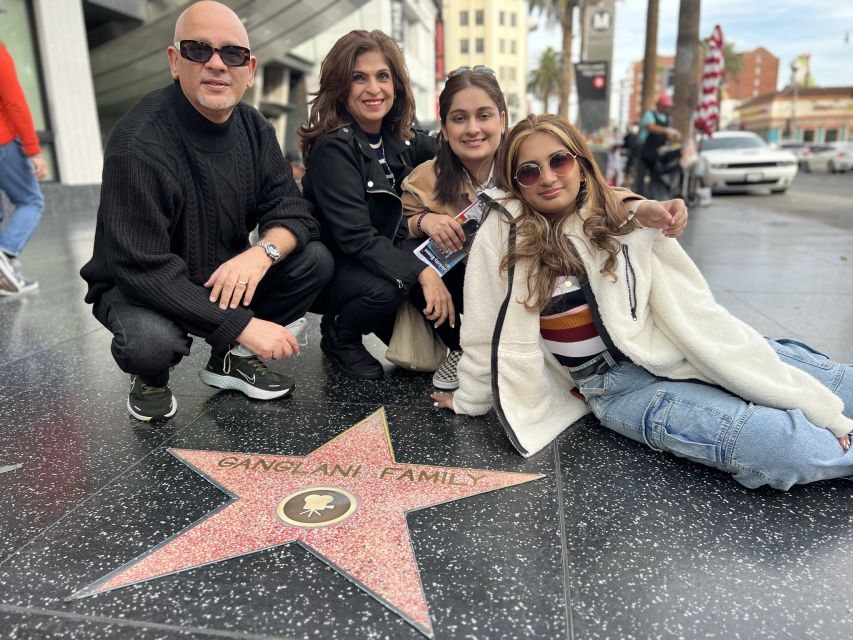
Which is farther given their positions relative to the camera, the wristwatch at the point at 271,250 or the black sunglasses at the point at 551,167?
the wristwatch at the point at 271,250

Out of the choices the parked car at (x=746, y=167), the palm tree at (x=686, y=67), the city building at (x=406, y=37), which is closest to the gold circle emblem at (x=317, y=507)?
the palm tree at (x=686, y=67)

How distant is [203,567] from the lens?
5.54 feet

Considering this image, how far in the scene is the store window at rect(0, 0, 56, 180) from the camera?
410 inches

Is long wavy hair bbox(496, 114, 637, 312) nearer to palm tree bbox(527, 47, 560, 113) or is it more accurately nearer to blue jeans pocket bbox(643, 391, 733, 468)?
blue jeans pocket bbox(643, 391, 733, 468)

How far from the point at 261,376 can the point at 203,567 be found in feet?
4.13

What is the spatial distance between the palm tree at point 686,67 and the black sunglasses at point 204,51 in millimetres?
11280

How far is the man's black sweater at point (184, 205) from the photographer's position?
2305mm

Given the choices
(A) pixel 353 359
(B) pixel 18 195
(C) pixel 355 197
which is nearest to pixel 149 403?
→ (A) pixel 353 359

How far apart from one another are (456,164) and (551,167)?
Result: 2.36 ft

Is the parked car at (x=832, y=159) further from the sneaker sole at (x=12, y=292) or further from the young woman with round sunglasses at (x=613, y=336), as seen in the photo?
the sneaker sole at (x=12, y=292)

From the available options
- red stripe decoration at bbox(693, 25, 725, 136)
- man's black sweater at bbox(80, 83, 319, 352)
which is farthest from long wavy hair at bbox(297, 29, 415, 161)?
red stripe decoration at bbox(693, 25, 725, 136)

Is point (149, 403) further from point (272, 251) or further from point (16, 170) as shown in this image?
point (16, 170)

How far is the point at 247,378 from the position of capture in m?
2.89

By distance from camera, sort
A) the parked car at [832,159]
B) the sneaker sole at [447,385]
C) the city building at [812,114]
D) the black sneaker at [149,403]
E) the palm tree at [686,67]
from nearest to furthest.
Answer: the black sneaker at [149,403], the sneaker sole at [447,385], the palm tree at [686,67], the parked car at [832,159], the city building at [812,114]
